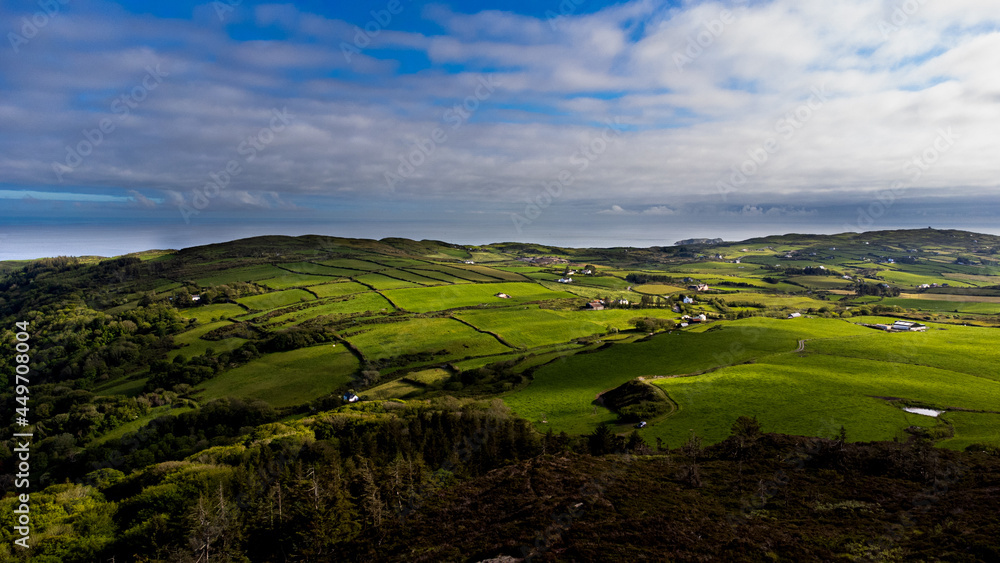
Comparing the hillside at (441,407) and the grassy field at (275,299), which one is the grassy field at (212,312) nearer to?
the hillside at (441,407)

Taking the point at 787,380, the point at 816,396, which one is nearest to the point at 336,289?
the point at 787,380

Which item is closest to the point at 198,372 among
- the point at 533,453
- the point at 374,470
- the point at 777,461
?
the point at 374,470

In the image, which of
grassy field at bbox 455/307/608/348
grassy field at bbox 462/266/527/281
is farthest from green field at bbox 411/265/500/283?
grassy field at bbox 455/307/608/348

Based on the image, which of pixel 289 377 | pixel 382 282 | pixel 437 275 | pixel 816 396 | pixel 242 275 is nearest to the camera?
pixel 816 396

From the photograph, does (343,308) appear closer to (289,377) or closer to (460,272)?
(289,377)

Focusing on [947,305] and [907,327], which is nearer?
[907,327]

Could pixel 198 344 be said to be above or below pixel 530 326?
below

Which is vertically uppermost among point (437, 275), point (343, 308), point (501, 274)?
point (437, 275)
